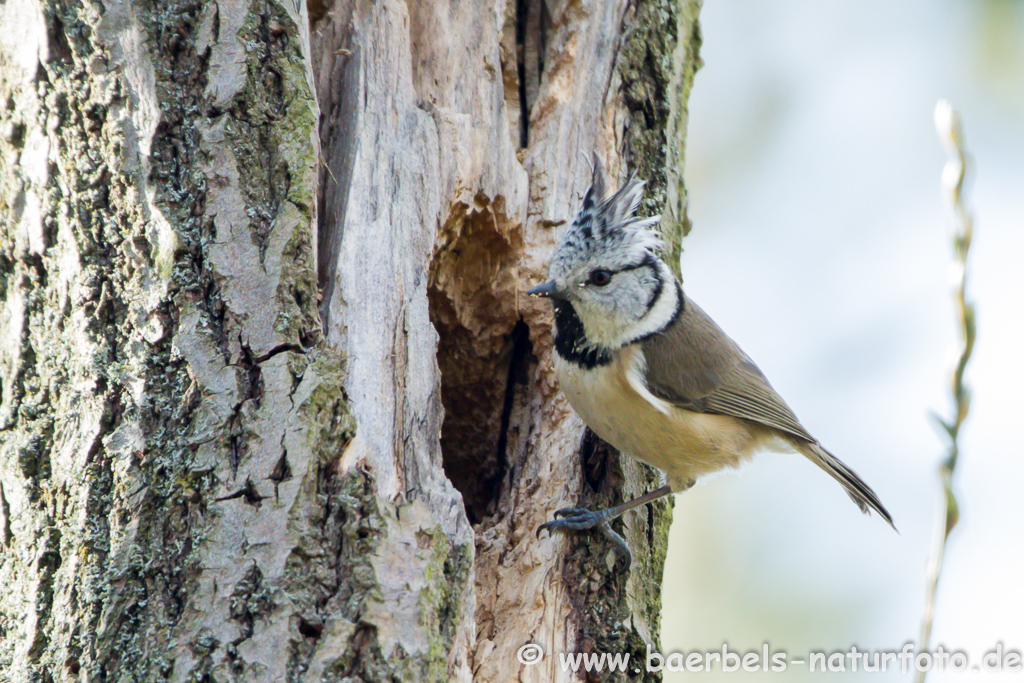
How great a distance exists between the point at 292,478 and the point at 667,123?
1.85 m

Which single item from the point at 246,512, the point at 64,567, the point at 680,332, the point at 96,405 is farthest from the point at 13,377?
the point at 680,332

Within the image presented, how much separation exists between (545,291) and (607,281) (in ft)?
0.90

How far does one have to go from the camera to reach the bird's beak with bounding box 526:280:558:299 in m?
2.60

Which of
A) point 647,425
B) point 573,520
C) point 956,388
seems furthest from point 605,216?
point 956,388

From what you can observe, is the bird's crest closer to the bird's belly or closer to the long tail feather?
the bird's belly

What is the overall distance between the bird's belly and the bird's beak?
0.21m

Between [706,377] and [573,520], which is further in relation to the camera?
[706,377]

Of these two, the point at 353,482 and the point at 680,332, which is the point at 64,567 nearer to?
the point at 353,482

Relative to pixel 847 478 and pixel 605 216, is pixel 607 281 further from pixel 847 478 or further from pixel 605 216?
pixel 847 478

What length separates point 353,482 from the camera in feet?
5.65

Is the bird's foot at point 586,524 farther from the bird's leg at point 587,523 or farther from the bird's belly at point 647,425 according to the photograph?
the bird's belly at point 647,425

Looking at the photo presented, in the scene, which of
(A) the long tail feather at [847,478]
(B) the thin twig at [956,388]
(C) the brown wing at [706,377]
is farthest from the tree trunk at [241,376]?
(B) the thin twig at [956,388]

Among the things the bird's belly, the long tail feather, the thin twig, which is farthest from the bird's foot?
the thin twig

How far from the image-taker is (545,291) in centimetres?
260
